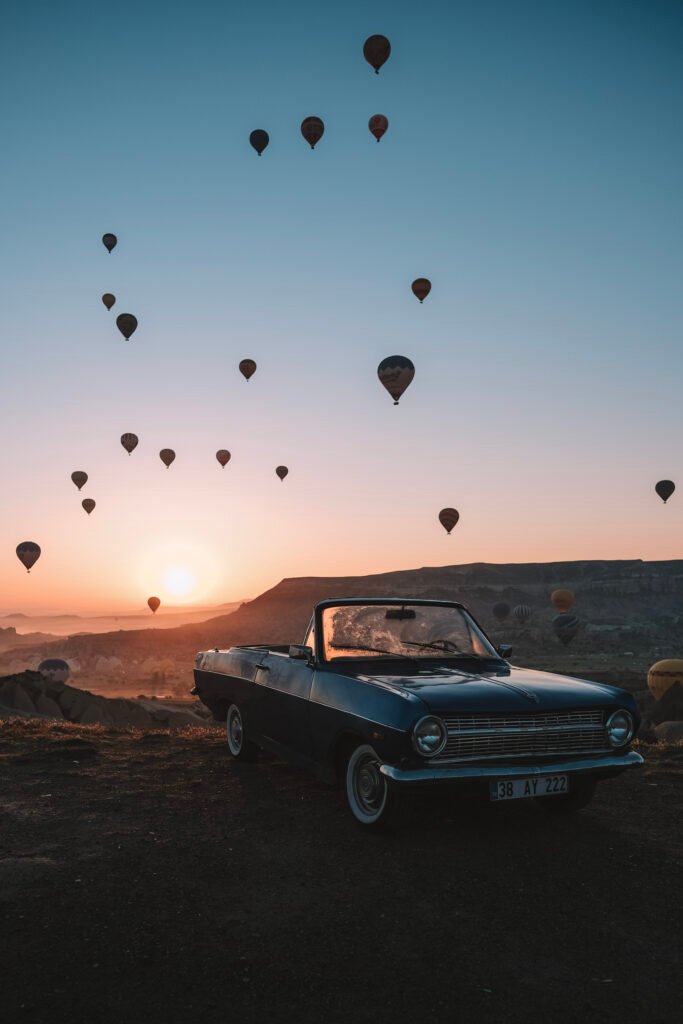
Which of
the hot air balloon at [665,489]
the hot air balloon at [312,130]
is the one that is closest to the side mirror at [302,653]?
the hot air balloon at [312,130]

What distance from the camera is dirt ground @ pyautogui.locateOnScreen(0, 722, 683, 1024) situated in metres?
3.06

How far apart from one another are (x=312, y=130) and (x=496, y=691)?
29.5 m

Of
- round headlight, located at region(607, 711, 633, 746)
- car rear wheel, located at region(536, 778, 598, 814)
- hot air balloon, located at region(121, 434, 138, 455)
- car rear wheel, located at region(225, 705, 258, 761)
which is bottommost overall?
car rear wheel, located at region(536, 778, 598, 814)

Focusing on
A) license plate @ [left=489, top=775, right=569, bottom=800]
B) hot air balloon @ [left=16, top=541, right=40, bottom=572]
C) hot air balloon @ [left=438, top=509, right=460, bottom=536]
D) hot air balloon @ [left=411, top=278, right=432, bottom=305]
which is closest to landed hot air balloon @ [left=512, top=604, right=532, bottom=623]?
hot air balloon @ [left=438, top=509, right=460, bottom=536]

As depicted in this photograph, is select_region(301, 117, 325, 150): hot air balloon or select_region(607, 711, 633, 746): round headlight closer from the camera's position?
select_region(607, 711, 633, 746): round headlight

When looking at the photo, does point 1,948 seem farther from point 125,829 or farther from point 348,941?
point 125,829

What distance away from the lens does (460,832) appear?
5215mm

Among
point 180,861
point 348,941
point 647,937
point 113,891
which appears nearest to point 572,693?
point 647,937

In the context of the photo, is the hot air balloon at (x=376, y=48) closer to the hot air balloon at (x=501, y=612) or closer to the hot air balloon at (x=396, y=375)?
the hot air balloon at (x=396, y=375)

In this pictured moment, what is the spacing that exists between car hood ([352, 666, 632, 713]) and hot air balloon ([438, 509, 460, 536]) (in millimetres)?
46379

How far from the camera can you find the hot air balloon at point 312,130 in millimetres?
29264

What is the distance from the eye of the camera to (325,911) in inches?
155

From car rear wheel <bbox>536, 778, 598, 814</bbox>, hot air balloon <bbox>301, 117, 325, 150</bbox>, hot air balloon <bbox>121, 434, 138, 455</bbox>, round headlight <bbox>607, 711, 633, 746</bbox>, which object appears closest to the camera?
round headlight <bbox>607, 711, 633, 746</bbox>

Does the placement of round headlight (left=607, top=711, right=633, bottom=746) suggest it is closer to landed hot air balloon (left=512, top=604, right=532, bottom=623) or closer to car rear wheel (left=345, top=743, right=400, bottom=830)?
car rear wheel (left=345, top=743, right=400, bottom=830)
